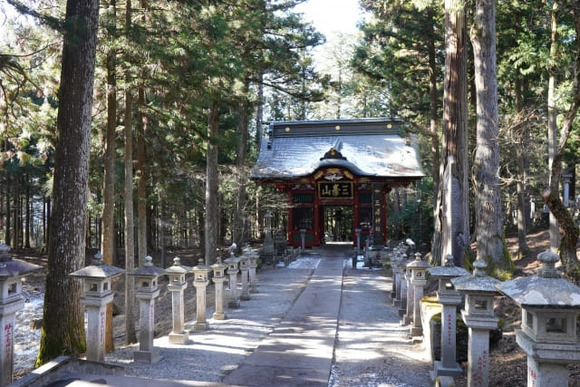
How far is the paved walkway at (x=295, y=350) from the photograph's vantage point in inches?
204

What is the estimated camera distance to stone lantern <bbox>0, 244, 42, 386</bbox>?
13.8 ft

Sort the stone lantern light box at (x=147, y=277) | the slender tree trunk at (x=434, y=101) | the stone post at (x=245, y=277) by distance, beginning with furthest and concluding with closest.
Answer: the slender tree trunk at (x=434, y=101) < the stone post at (x=245, y=277) < the stone lantern light box at (x=147, y=277)

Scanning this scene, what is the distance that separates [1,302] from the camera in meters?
4.20

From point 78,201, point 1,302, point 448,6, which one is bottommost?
point 1,302

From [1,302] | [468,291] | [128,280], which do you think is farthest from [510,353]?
[128,280]

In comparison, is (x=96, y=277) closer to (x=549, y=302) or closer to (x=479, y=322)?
(x=479, y=322)

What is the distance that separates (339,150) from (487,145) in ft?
45.9

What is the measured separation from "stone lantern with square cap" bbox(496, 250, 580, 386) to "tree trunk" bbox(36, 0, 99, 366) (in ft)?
16.9

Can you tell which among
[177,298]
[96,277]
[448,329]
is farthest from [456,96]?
[96,277]

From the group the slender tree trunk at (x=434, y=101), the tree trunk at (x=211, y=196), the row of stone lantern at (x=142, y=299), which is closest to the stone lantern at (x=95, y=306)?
the row of stone lantern at (x=142, y=299)

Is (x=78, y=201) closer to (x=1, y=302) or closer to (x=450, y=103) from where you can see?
(x=1, y=302)

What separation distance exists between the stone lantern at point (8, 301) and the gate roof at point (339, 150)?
51.9 ft

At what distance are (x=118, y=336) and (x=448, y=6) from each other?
454 inches

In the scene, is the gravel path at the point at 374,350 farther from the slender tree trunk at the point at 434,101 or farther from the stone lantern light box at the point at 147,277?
the slender tree trunk at the point at 434,101
